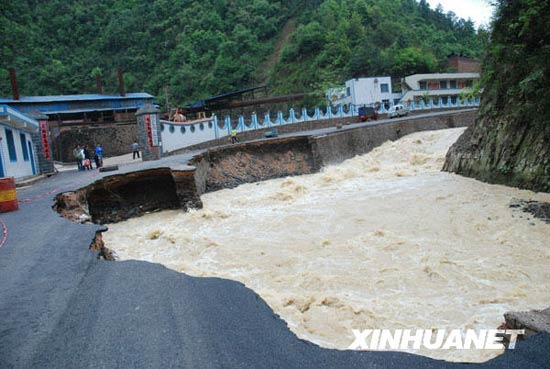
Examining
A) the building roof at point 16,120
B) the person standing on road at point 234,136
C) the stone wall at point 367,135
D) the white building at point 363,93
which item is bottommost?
the stone wall at point 367,135

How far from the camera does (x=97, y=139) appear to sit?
105 feet

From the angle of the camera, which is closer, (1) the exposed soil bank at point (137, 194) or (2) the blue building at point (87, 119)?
(1) the exposed soil bank at point (137, 194)

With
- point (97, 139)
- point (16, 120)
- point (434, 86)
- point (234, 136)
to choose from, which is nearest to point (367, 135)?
point (234, 136)

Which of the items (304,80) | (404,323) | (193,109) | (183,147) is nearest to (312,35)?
(304,80)

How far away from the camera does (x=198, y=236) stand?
9.75 m

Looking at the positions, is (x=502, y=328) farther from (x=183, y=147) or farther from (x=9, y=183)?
(x=183, y=147)

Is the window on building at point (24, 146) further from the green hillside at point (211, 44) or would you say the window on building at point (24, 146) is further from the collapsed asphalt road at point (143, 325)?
the green hillside at point (211, 44)

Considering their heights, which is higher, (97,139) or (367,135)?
(97,139)

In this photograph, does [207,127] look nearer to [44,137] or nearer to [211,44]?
[44,137]

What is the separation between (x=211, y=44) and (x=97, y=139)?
3208 centimetres

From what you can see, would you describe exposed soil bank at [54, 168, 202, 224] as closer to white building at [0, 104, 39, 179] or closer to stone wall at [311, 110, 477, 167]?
white building at [0, 104, 39, 179]

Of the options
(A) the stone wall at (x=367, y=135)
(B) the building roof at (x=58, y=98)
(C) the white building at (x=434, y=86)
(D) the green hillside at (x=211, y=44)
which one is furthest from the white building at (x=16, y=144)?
(C) the white building at (x=434, y=86)

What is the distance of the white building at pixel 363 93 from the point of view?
42312 mm

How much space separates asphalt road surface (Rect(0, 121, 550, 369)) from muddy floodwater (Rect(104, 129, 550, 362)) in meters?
0.78
